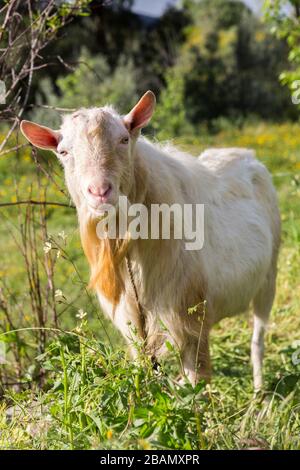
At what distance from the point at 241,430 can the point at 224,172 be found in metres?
2.22

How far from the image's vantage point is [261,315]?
16.4 feet

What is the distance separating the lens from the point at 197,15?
80.9 feet

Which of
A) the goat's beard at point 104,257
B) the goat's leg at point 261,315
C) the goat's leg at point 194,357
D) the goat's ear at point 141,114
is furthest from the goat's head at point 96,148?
the goat's leg at point 261,315

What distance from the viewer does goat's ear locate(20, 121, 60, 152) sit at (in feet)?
11.2

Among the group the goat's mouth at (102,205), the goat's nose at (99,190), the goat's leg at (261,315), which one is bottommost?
the goat's leg at (261,315)

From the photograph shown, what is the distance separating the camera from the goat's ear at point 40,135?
11.2 feet

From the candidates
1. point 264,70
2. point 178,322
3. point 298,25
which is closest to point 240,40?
point 264,70

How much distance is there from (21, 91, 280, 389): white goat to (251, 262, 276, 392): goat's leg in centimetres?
50

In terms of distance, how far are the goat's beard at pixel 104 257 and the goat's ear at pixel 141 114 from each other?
0.56m

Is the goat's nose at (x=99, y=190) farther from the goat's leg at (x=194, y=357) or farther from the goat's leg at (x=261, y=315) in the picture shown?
the goat's leg at (x=261, y=315)

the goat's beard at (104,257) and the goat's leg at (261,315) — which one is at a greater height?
the goat's beard at (104,257)

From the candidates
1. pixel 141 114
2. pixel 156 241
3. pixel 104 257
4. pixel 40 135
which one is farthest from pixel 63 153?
pixel 156 241

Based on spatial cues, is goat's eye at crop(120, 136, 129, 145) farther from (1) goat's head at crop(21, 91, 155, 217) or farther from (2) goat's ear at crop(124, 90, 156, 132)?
(2) goat's ear at crop(124, 90, 156, 132)
